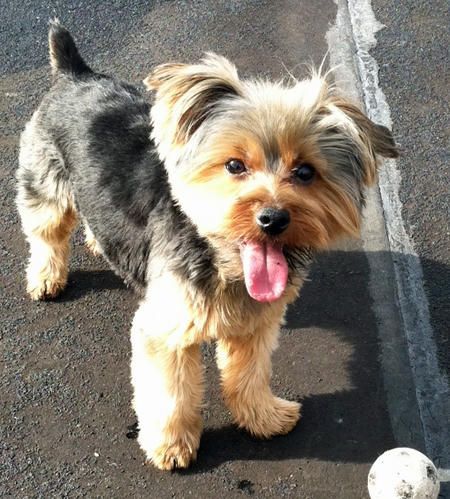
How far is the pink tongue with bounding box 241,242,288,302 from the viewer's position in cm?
398

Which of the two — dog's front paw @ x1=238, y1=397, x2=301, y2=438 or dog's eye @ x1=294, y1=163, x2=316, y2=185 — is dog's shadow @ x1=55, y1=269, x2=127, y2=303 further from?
dog's eye @ x1=294, y1=163, x2=316, y2=185

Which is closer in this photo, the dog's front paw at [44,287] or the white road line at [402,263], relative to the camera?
the white road line at [402,263]

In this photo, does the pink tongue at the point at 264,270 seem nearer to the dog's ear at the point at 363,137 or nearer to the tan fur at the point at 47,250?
the dog's ear at the point at 363,137

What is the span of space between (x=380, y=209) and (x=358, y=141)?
9.42 ft

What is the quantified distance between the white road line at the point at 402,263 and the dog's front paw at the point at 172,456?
151cm

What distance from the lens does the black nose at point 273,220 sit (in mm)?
3773

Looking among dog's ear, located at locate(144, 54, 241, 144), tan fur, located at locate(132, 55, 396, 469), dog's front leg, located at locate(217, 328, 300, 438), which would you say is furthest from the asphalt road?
dog's ear, located at locate(144, 54, 241, 144)

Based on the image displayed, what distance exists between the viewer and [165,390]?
15.4 ft

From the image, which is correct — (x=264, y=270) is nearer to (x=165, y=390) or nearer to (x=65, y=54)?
(x=165, y=390)

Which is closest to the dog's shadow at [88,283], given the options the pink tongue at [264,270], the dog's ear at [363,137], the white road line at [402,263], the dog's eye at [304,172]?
the white road line at [402,263]

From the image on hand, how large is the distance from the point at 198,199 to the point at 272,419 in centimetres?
175

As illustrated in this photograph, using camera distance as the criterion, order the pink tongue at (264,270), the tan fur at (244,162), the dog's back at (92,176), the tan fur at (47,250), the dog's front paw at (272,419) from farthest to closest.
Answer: the tan fur at (47,250), the dog's front paw at (272,419), the dog's back at (92,176), the pink tongue at (264,270), the tan fur at (244,162)

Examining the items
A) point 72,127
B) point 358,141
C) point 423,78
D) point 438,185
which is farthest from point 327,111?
point 423,78

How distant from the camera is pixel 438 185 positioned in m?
6.97
